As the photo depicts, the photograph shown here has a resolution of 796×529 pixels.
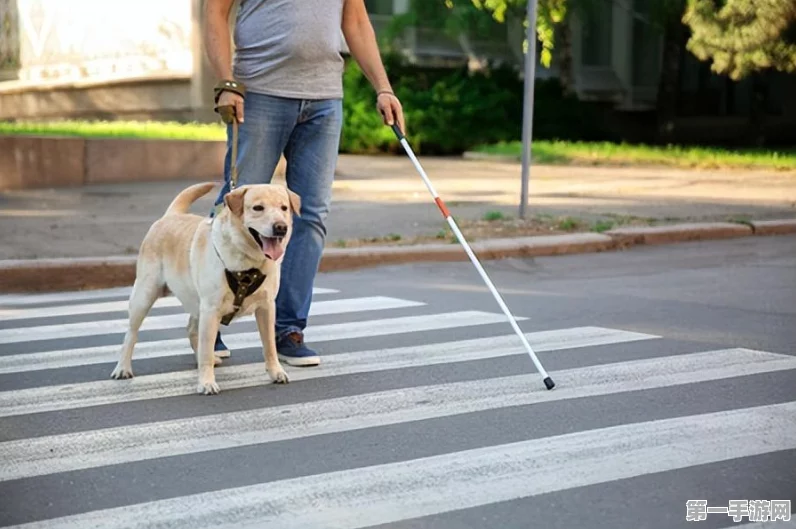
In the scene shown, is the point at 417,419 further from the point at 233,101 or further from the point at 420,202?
the point at 420,202

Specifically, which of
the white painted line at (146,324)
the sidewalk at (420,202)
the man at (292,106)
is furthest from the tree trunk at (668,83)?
the man at (292,106)

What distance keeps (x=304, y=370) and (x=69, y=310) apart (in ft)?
8.90

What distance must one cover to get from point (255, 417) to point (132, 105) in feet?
76.6

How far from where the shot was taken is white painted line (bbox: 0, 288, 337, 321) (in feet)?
27.3

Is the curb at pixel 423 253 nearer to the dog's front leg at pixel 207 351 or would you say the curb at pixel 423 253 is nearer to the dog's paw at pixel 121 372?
the dog's paw at pixel 121 372

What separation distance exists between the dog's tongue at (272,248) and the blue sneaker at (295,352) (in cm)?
89

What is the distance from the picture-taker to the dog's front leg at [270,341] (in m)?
5.99

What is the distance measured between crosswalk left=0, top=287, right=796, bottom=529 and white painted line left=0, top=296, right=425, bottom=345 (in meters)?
0.04

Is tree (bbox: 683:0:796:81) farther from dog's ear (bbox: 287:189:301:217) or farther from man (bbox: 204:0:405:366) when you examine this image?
dog's ear (bbox: 287:189:301:217)

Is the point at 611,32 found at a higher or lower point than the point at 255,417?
higher

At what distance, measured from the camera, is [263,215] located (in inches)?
222

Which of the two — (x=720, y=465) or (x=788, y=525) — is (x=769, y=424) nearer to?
(x=720, y=465)

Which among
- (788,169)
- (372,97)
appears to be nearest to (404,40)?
(372,97)

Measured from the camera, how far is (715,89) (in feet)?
118
